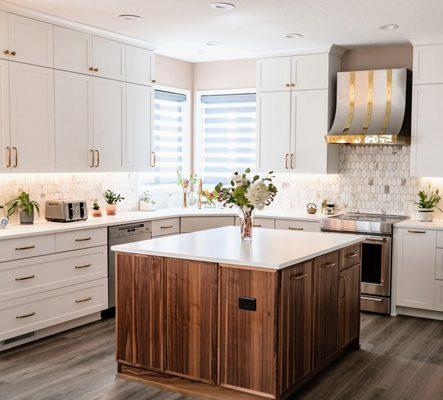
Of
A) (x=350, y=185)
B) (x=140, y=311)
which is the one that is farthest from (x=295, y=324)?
(x=350, y=185)

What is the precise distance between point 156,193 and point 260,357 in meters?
3.91

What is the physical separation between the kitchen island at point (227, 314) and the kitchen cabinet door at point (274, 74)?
2788mm

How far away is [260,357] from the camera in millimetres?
3646

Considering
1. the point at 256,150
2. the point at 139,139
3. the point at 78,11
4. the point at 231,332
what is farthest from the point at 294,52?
the point at 231,332

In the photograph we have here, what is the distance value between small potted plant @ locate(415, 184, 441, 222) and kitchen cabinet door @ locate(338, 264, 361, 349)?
1.56 meters

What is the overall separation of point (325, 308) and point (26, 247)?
231cm

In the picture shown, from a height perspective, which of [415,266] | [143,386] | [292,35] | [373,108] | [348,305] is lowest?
[143,386]

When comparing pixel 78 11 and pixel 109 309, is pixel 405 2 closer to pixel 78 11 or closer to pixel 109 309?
pixel 78 11

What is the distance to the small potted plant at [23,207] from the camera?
526cm

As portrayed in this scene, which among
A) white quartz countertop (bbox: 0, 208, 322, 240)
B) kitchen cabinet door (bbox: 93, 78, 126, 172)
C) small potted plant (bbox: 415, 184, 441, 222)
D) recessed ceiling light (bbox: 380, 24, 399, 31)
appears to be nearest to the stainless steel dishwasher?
white quartz countertop (bbox: 0, 208, 322, 240)

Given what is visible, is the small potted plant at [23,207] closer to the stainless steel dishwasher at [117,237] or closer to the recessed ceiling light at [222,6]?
the stainless steel dishwasher at [117,237]

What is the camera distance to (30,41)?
5.12 metres

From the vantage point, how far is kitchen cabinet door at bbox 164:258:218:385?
3822 millimetres

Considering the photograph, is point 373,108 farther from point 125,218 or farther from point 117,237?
point 117,237
